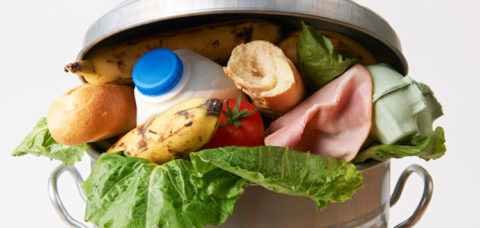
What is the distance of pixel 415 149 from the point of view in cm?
88

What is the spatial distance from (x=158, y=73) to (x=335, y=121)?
0.38 m

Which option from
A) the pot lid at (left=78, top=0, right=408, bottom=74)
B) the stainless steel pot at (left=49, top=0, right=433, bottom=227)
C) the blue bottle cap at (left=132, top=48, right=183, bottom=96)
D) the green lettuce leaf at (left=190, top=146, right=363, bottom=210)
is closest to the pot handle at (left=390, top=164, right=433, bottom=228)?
the stainless steel pot at (left=49, top=0, right=433, bottom=227)

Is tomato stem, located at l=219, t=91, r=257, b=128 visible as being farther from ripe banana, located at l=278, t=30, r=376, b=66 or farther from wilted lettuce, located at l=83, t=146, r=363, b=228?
ripe banana, located at l=278, t=30, r=376, b=66

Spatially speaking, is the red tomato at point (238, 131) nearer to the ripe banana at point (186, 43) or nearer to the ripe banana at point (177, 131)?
the ripe banana at point (177, 131)

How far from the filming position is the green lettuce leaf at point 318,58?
3.24 feet

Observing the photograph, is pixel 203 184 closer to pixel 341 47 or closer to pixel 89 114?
pixel 89 114

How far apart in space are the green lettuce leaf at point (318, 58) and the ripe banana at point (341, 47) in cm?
8

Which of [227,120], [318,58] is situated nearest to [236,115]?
[227,120]

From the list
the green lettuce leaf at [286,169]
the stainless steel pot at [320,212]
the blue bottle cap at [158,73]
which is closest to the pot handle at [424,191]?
the stainless steel pot at [320,212]

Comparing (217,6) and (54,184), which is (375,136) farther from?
(54,184)

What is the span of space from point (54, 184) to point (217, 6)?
65 cm

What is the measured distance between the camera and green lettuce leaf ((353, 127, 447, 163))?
882mm

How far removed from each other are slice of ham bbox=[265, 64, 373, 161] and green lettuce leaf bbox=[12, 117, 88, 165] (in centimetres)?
54

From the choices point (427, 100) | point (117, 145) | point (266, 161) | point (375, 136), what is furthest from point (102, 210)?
point (427, 100)
